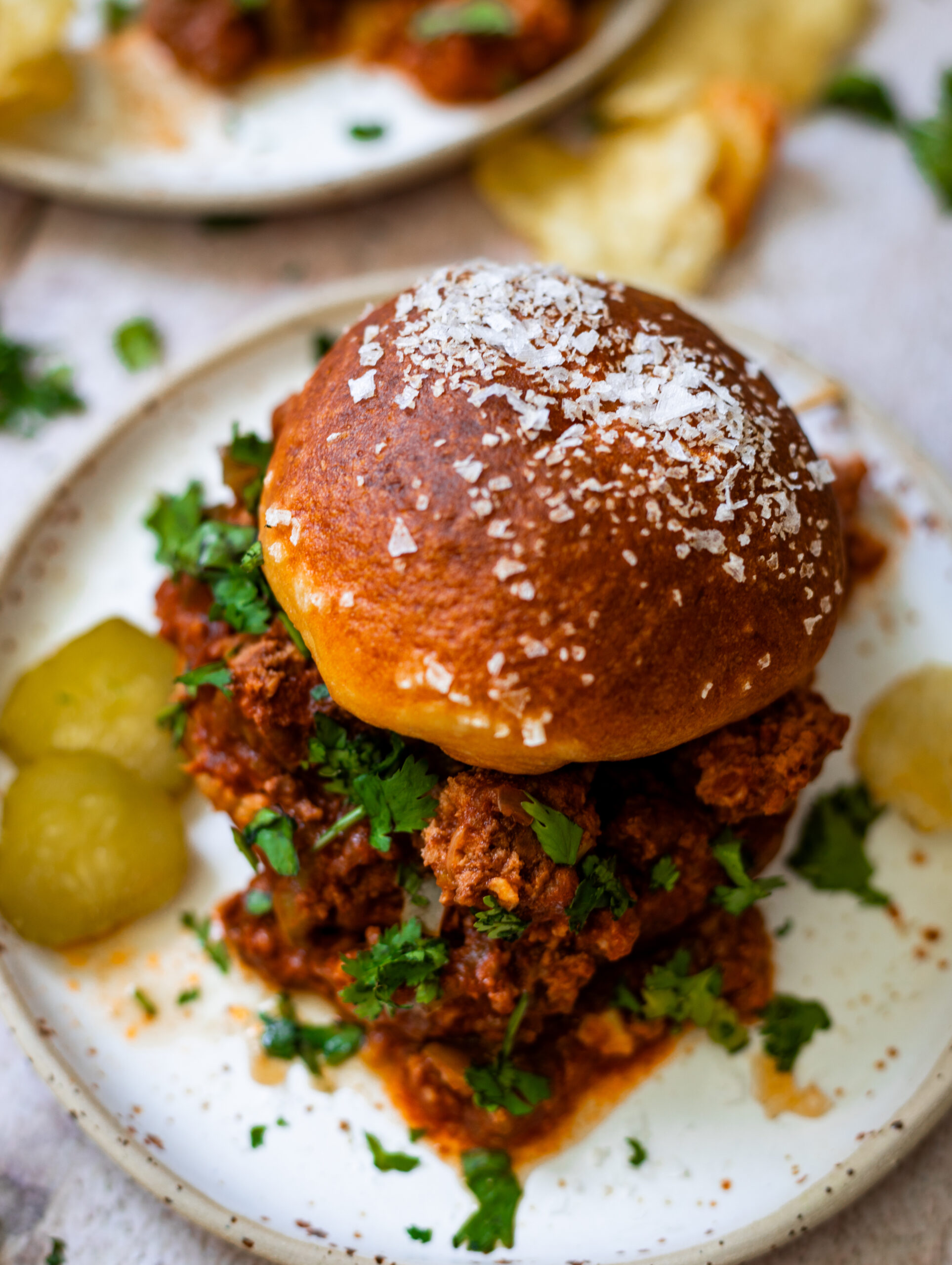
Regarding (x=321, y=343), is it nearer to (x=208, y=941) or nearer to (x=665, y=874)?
(x=208, y=941)

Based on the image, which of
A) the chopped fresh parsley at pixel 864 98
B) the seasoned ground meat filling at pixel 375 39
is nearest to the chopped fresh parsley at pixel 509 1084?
the seasoned ground meat filling at pixel 375 39

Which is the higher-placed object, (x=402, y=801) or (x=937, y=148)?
(x=937, y=148)

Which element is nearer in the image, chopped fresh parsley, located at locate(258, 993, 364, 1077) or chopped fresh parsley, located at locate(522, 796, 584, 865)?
chopped fresh parsley, located at locate(522, 796, 584, 865)

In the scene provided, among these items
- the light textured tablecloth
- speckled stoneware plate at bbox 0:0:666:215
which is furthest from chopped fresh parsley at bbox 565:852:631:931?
speckled stoneware plate at bbox 0:0:666:215

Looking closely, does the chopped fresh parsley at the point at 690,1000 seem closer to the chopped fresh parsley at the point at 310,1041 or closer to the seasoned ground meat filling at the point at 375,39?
the chopped fresh parsley at the point at 310,1041

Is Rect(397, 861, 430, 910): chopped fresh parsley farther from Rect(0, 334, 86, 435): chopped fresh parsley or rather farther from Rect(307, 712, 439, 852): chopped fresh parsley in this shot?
Rect(0, 334, 86, 435): chopped fresh parsley

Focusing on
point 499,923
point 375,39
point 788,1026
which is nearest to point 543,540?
point 499,923
